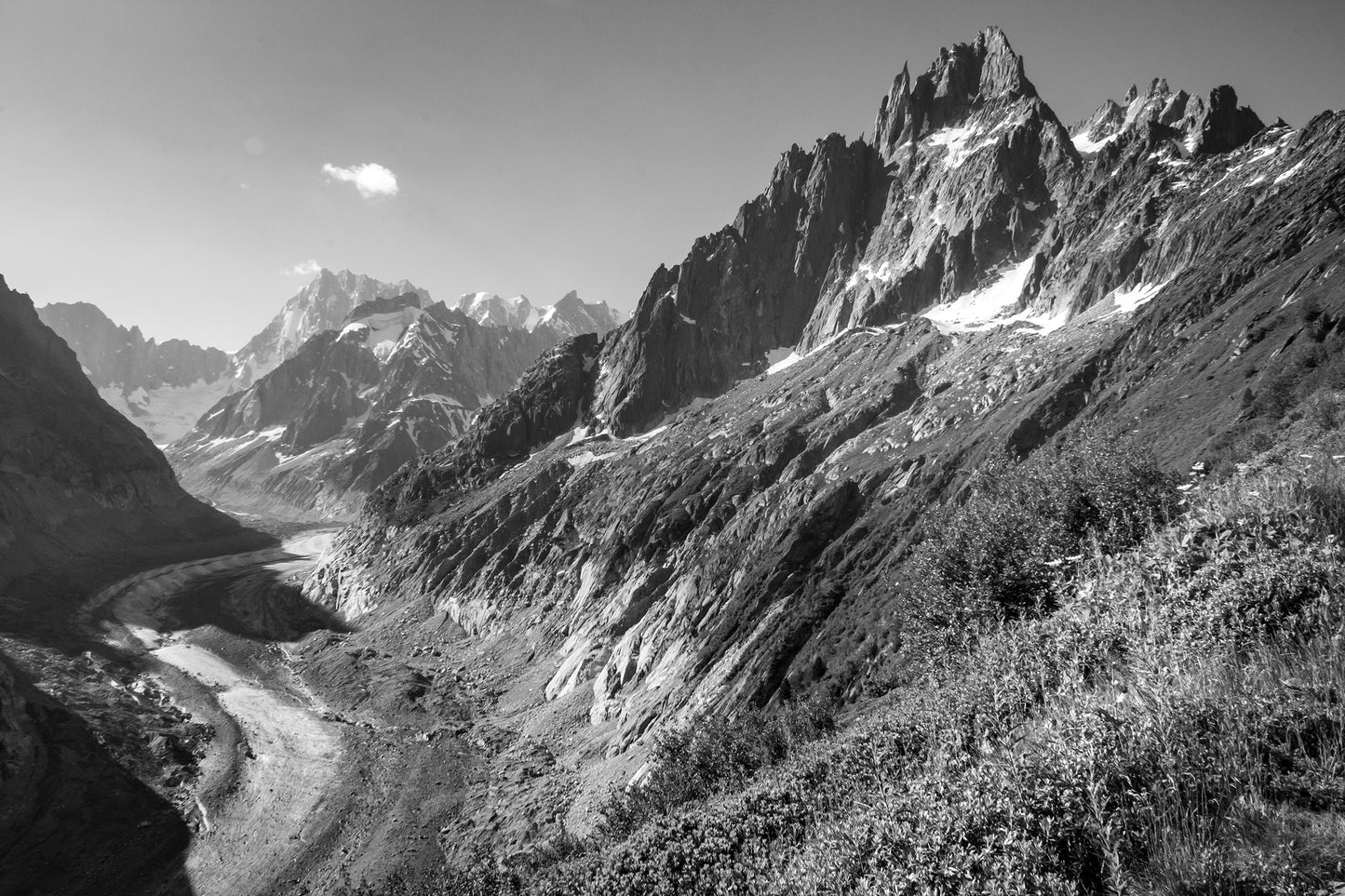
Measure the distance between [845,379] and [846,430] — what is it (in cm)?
2698

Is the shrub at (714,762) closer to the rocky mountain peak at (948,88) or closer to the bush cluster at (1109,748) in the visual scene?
the bush cluster at (1109,748)

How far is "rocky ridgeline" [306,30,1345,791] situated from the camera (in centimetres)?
6088

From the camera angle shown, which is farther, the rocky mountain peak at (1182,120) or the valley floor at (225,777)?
the rocky mountain peak at (1182,120)

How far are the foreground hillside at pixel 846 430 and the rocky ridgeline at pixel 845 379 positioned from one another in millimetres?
581

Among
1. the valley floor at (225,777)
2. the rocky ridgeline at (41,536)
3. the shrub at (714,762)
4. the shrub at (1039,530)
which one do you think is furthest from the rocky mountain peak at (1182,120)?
the rocky ridgeline at (41,536)

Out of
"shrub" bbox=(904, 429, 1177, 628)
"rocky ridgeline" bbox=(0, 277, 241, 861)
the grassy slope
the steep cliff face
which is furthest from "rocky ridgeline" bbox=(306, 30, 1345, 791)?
the steep cliff face

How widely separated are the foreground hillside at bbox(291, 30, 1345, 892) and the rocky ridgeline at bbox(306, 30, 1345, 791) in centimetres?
58

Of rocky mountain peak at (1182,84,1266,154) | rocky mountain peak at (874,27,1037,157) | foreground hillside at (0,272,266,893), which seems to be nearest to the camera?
foreground hillside at (0,272,266,893)

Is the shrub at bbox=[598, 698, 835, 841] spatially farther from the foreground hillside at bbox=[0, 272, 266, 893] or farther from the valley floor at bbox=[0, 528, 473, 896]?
the foreground hillside at bbox=[0, 272, 266, 893]

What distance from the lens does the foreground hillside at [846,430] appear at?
117 feet

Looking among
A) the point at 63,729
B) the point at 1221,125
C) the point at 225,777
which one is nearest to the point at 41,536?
the point at 63,729

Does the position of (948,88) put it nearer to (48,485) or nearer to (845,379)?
(845,379)

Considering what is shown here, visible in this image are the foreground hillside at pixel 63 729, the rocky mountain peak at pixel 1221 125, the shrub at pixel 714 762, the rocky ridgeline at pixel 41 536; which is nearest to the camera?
the shrub at pixel 714 762

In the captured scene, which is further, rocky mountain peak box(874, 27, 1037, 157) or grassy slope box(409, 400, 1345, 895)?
rocky mountain peak box(874, 27, 1037, 157)
